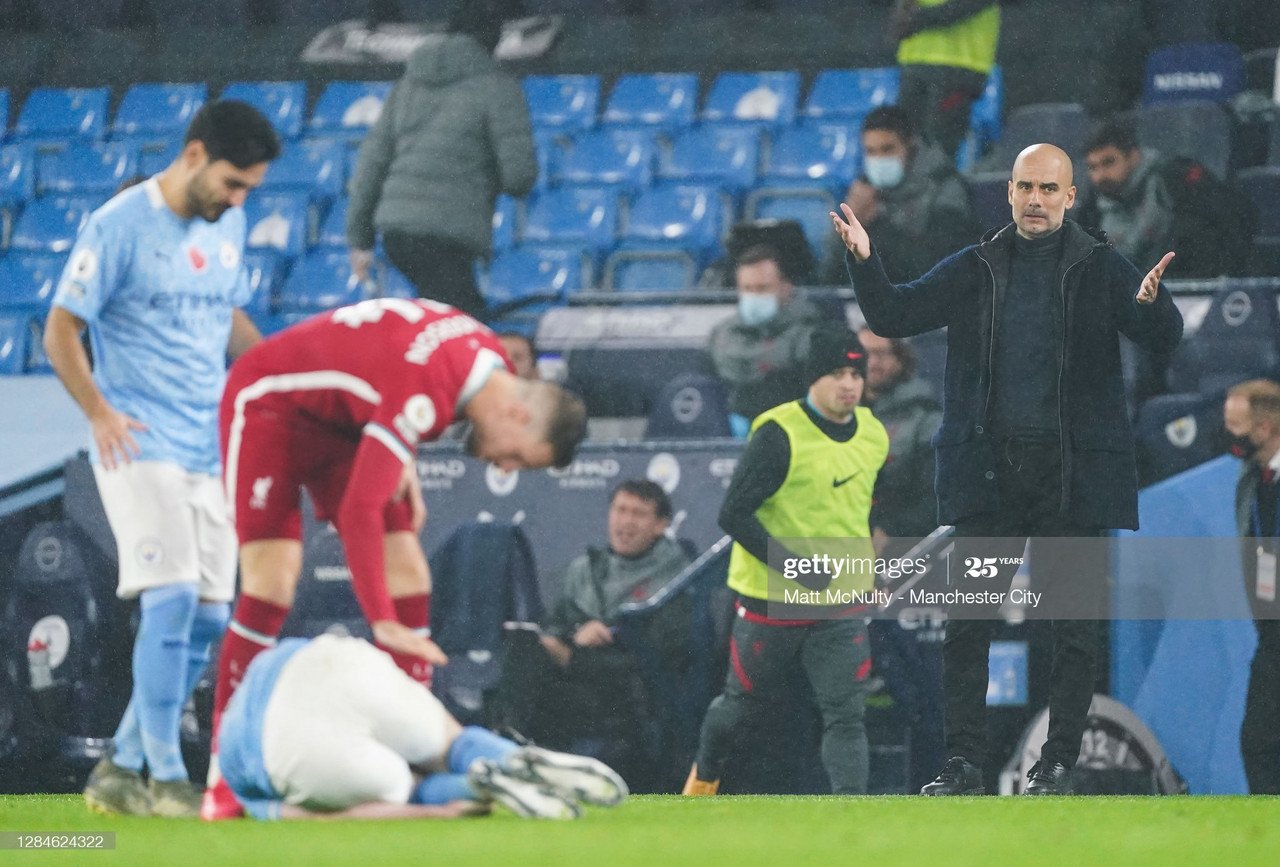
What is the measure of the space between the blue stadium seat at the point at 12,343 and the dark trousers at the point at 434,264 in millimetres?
2569

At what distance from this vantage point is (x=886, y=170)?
7.64 meters

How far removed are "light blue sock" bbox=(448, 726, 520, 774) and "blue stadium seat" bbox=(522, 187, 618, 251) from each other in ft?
20.1

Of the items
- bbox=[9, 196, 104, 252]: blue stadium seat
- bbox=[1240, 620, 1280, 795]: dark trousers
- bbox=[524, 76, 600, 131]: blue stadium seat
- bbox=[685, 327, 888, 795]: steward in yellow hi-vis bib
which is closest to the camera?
bbox=[1240, 620, 1280, 795]: dark trousers

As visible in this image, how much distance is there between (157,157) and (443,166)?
11.2ft

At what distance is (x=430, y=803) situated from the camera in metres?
4.02

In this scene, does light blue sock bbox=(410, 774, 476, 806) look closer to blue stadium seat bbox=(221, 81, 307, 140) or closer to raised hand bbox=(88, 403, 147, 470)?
raised hand bbox=(88, 403, 147, 470)

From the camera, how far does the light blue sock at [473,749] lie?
399 cm

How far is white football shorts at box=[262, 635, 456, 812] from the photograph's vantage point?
3.90m

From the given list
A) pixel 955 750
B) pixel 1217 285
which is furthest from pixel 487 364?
pixel 1217 285

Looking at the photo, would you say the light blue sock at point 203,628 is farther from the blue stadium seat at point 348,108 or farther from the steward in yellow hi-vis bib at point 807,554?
the blue stadium seat at point 348,108

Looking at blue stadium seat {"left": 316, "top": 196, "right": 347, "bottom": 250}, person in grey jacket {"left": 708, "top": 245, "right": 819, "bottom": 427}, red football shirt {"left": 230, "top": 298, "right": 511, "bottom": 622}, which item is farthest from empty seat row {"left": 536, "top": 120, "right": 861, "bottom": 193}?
red football shirt {"left": 230, "top": 298, "right": 511, "bottom": 622}

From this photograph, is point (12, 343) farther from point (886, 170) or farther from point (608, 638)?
point (886, 170)

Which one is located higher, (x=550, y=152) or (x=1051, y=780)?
(x=550, y=152)

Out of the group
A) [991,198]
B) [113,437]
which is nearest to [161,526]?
[113,437]
